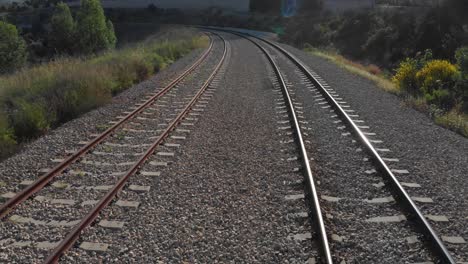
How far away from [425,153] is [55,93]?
384 inches

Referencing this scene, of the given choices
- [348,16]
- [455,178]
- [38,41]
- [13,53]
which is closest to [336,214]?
[455,178]

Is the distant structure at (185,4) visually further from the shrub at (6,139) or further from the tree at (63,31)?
the shrub at (6,139)

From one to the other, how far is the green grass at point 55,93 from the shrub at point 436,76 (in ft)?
35.5

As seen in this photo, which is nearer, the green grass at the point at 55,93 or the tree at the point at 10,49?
the green grass at the point at 55,93

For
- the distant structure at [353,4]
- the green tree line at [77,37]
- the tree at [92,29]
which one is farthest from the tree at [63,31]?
the distant structure at [353,4]

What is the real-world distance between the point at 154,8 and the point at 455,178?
337 ft

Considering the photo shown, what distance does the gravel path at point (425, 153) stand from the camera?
600 cm

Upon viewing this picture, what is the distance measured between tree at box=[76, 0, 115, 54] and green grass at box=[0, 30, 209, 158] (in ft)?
63.5

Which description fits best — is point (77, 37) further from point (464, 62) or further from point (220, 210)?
point (220, 210)

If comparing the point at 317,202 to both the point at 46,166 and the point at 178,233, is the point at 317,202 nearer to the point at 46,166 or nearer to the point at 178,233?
the point at 178,233

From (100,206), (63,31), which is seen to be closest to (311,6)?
(63,31)

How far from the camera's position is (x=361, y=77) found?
1919cm

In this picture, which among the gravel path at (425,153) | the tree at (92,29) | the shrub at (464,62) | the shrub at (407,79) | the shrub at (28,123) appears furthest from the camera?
the tree at (92,29)

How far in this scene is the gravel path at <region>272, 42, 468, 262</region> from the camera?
5996 millimetres
